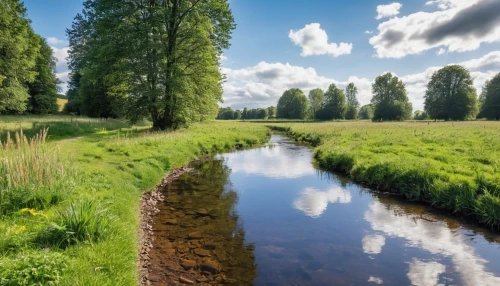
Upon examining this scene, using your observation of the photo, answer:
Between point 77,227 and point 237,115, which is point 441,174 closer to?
point 77,227

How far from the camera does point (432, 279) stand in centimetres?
628

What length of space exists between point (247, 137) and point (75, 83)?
4733 centimetres

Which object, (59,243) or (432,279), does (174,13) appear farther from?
(432,279)

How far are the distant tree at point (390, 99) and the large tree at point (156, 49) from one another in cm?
6872

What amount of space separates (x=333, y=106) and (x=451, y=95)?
36.4m

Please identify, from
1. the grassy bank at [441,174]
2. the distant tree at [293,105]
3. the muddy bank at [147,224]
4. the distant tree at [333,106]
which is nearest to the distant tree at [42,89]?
the muddy bank at [147,224]

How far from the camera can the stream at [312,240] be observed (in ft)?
21.1

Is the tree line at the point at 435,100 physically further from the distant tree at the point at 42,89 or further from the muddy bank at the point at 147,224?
the distant tree at the point at 42,89

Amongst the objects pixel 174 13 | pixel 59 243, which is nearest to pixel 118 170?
pixel 59 243

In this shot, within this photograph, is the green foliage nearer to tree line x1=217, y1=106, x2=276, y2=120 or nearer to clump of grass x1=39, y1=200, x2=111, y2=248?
clump of grass x1=39, y1=200, x2=111, y2=248

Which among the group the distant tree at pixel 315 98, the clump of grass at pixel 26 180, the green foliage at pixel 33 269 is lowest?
the green foliage at pixel 33 269

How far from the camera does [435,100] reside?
70812 millimetres

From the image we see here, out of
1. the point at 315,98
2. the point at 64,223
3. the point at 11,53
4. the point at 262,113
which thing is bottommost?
the point at 64,223

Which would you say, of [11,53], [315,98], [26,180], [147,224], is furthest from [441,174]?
[315,98]
